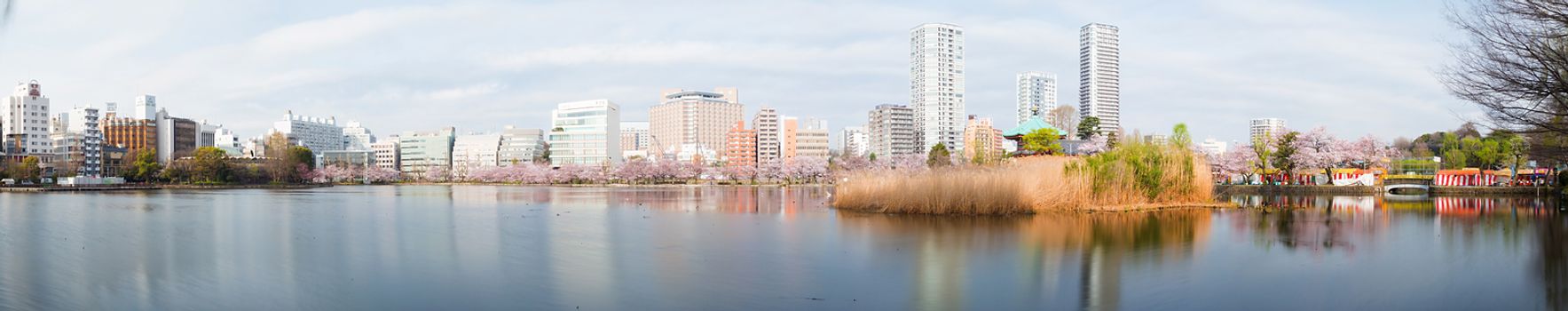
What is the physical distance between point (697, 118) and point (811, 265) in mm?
168469

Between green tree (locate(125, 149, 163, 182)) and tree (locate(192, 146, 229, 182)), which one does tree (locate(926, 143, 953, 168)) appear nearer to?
tree (locate(192, 146, 229, 182))

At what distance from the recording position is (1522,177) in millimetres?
39344

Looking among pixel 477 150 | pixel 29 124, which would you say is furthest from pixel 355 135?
pixel 29 124

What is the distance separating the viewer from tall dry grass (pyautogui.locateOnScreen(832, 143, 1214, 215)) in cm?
1886

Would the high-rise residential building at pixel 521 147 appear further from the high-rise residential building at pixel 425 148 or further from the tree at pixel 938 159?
the tree at pixel 938 159

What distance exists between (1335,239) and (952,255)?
631 centimetres

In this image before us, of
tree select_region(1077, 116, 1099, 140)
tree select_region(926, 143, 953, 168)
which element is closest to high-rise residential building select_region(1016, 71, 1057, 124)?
tree select_region(926, 143, 953, 168)

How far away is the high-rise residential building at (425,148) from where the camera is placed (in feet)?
456

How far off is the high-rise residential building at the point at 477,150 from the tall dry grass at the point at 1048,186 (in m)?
116

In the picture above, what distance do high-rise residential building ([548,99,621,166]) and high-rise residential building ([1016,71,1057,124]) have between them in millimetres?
78029

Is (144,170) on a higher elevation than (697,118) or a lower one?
lower

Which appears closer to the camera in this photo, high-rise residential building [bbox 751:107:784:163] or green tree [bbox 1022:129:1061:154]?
green tree [bbox 1022:129:1061:154]

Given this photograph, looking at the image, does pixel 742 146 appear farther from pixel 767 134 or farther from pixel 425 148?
pixel 425 148

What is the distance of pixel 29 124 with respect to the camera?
8869 cm
